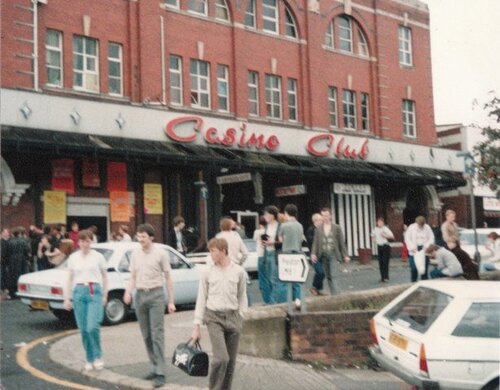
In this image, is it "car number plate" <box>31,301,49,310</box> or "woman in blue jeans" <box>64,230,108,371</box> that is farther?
"car number plate" <box>31,301,49,310</box>

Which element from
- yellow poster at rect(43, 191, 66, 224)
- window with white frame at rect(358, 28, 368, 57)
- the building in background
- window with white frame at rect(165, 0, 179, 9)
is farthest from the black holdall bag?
the building in background

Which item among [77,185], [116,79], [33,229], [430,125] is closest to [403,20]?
[430,125]

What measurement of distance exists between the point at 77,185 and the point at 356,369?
1420 cm

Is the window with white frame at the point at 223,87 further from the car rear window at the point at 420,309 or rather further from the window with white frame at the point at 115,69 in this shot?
the car rear window at the point at 420,309

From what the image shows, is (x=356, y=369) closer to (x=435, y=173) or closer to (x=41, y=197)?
(x=41, y=197)

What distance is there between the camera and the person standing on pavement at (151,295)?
25.7 ft

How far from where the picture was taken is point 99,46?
74.8 ft

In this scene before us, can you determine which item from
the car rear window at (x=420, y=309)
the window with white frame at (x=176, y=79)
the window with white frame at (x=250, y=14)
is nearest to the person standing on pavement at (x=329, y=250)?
the car rear window at (x=420, y=309)

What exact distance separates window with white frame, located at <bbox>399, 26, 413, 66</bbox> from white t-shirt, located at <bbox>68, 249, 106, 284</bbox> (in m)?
28.6

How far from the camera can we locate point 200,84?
2588 cm

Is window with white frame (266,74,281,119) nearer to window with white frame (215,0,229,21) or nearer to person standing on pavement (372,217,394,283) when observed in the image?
window with white frame (215,0,229,21)

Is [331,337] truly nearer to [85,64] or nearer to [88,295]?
[88,295]

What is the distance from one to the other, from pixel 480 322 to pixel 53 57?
1803 centimetres

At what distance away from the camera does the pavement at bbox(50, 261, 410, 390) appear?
7.71 meters
